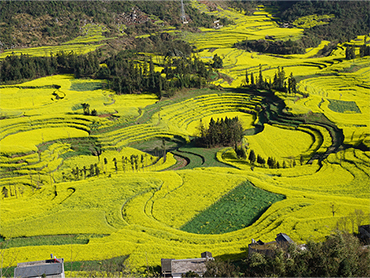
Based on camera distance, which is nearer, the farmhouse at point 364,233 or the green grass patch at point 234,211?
the farmhouse at point 364,233

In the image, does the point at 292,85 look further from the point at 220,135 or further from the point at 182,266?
the point at 182,266

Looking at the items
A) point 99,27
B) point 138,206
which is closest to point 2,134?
point 138,206

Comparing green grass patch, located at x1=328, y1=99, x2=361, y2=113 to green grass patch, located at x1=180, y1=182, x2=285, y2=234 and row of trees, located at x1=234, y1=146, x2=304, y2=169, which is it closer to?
row of trees, located at x1=234, y1=146, x2=304, y2=169

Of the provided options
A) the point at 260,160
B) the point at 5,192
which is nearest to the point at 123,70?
the point at 260,160

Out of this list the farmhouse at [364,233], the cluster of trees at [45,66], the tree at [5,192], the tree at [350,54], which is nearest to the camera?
the farmhouse at [364,233]

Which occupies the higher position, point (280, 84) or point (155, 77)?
point (155, 77)

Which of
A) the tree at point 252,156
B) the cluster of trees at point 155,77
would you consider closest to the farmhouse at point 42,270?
the tree at point 252,156

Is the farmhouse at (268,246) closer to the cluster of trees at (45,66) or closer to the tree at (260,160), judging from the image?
the tree at (260,160)

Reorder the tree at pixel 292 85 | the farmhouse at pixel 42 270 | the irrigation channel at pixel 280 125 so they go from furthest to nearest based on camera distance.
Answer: the tree at pixel 292 85, the irrigation channel at pixel 280 125, the farmhouse at pixel 42 270
